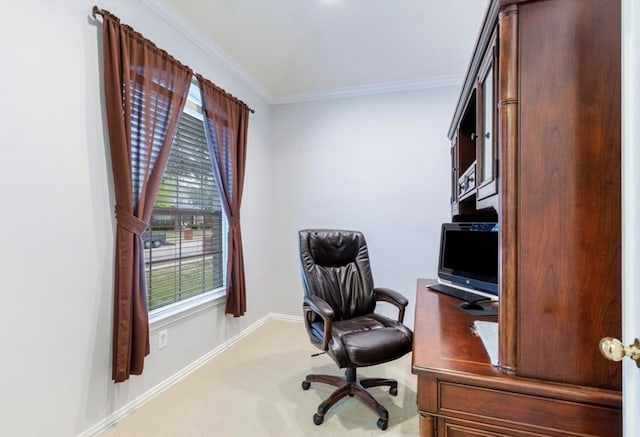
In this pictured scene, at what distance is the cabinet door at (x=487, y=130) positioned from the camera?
1054mm

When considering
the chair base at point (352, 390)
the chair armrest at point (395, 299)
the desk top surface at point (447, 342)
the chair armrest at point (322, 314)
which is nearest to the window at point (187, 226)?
the chair armrest at point (322, 314)

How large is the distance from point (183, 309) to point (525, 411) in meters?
2.17

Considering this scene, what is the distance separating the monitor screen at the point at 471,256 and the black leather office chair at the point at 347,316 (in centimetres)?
40

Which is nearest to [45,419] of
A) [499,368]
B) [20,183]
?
[20,183]

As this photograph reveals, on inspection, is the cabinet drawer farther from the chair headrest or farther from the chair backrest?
the chair headrest

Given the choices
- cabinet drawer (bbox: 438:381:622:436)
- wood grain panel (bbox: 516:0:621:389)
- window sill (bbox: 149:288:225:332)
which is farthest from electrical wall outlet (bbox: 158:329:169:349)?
wood grain panel (bbox: 516:0:621:389)

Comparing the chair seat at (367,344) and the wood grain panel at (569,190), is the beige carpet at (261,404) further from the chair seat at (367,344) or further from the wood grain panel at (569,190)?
the wood grain panel at (569,190)

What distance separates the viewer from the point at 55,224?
4.88 ft

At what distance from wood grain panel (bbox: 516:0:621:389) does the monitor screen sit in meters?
0.80

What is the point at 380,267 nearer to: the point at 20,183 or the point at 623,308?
the point at 623,308

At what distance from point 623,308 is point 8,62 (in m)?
2.32

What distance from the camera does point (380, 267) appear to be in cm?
326

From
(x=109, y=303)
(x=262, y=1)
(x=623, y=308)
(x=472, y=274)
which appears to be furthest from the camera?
(x=262, y=1)

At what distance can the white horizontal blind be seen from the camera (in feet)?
7.14
